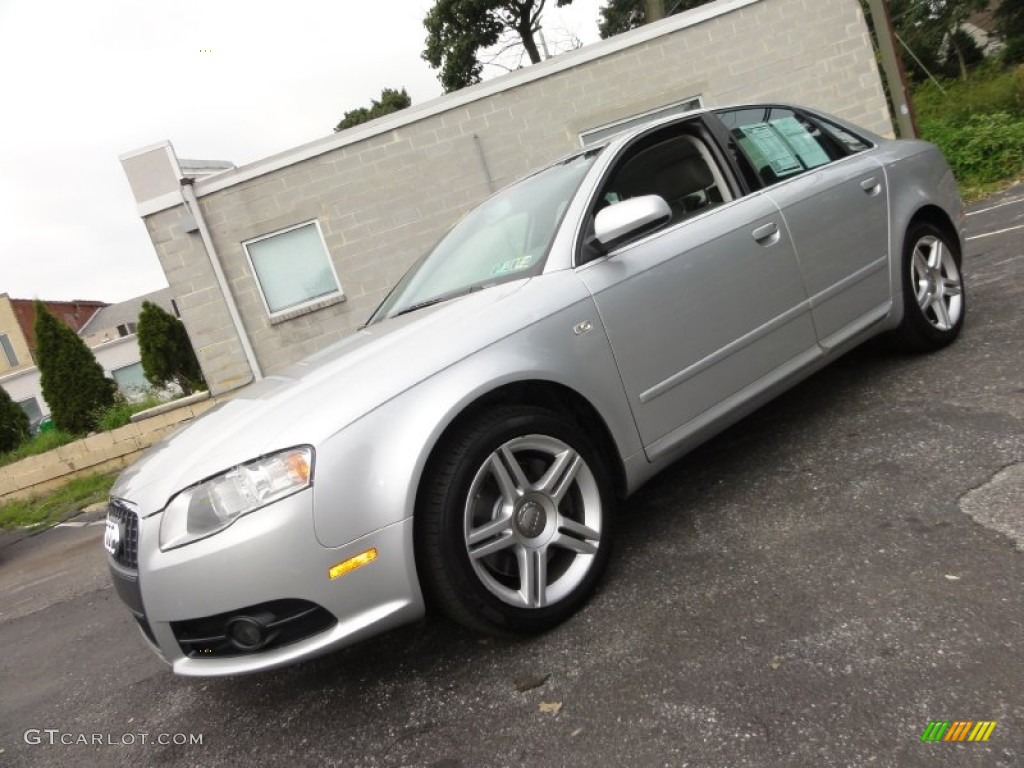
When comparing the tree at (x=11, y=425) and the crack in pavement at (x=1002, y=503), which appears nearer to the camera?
the crack in pavement at (x=1002, y=503)

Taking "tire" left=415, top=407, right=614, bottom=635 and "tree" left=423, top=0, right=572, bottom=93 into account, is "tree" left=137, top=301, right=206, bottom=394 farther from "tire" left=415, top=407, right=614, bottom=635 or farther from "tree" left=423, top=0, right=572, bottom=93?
"tree" left=423, top=0, right=572, bottom=93

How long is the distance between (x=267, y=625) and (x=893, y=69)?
40.4 feet

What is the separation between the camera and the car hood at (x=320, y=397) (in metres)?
2.12

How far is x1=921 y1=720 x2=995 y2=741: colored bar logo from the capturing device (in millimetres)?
1590

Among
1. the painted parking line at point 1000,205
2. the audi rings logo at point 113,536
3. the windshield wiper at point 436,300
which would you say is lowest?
the painted parking line at point 1000,205

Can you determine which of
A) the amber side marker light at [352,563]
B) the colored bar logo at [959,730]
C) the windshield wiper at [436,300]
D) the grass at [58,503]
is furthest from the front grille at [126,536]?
the grass at [58,503]

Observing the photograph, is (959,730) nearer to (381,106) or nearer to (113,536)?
(113,536)

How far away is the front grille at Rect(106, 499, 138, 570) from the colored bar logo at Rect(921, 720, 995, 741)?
2159 mm

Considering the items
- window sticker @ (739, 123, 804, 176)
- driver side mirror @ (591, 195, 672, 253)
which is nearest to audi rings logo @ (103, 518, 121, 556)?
driver side mirror @ (591, 195, 672, 253)

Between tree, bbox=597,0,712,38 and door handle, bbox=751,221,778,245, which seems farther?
tree, bbox=597,0,712,38

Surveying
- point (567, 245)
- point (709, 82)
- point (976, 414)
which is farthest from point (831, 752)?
point (709, 82)

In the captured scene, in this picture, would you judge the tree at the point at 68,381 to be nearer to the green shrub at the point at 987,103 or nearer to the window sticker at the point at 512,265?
the window sticker at the point at 512,265

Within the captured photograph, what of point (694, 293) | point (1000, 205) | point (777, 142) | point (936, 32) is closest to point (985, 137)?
point (1000, 205)

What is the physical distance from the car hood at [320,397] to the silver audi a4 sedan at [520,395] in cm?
1
